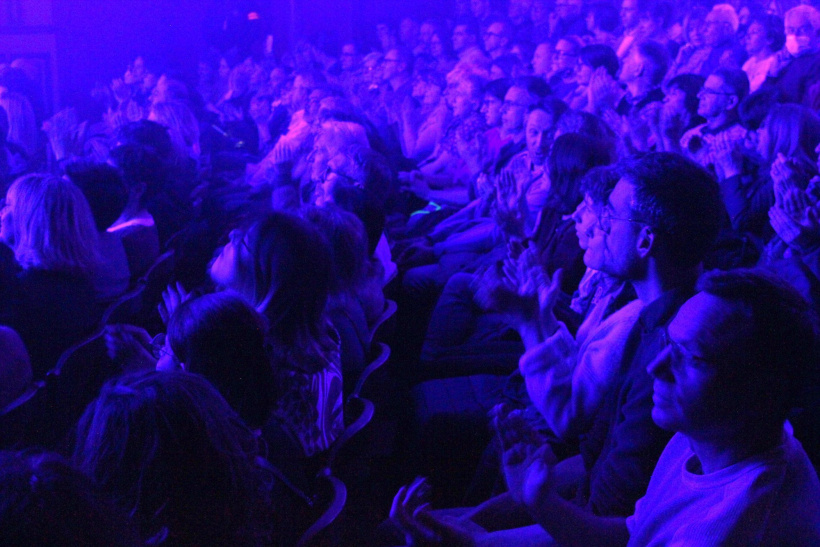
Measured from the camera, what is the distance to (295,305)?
5.85 feet

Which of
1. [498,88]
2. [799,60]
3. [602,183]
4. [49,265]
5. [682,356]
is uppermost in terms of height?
[799,60]

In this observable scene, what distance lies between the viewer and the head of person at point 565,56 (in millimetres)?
6916

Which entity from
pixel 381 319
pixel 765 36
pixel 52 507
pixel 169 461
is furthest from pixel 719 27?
pixel 52 507

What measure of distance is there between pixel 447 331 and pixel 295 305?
2.91ft

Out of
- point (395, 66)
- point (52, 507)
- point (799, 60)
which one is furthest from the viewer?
point (395, 66)

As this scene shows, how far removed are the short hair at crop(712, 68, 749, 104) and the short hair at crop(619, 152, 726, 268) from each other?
101 inches

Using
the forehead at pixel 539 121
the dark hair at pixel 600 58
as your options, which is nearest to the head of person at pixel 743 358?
the forehead at pixel 539 121

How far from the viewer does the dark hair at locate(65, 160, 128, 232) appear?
2.72 metres

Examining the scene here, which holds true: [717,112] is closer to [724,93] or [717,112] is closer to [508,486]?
[724,93]

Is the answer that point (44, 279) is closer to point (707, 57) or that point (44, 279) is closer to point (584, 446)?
point (584, 446)

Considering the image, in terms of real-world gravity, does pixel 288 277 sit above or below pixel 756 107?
below

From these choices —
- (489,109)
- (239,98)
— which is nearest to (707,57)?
(489,109)

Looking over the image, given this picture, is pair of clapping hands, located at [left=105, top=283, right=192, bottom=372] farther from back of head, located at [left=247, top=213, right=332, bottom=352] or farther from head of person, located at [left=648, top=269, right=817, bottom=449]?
head of person, located at [left=648, top=269, right=817, bottom=449]

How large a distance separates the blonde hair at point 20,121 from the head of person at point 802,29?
22.7 ft
